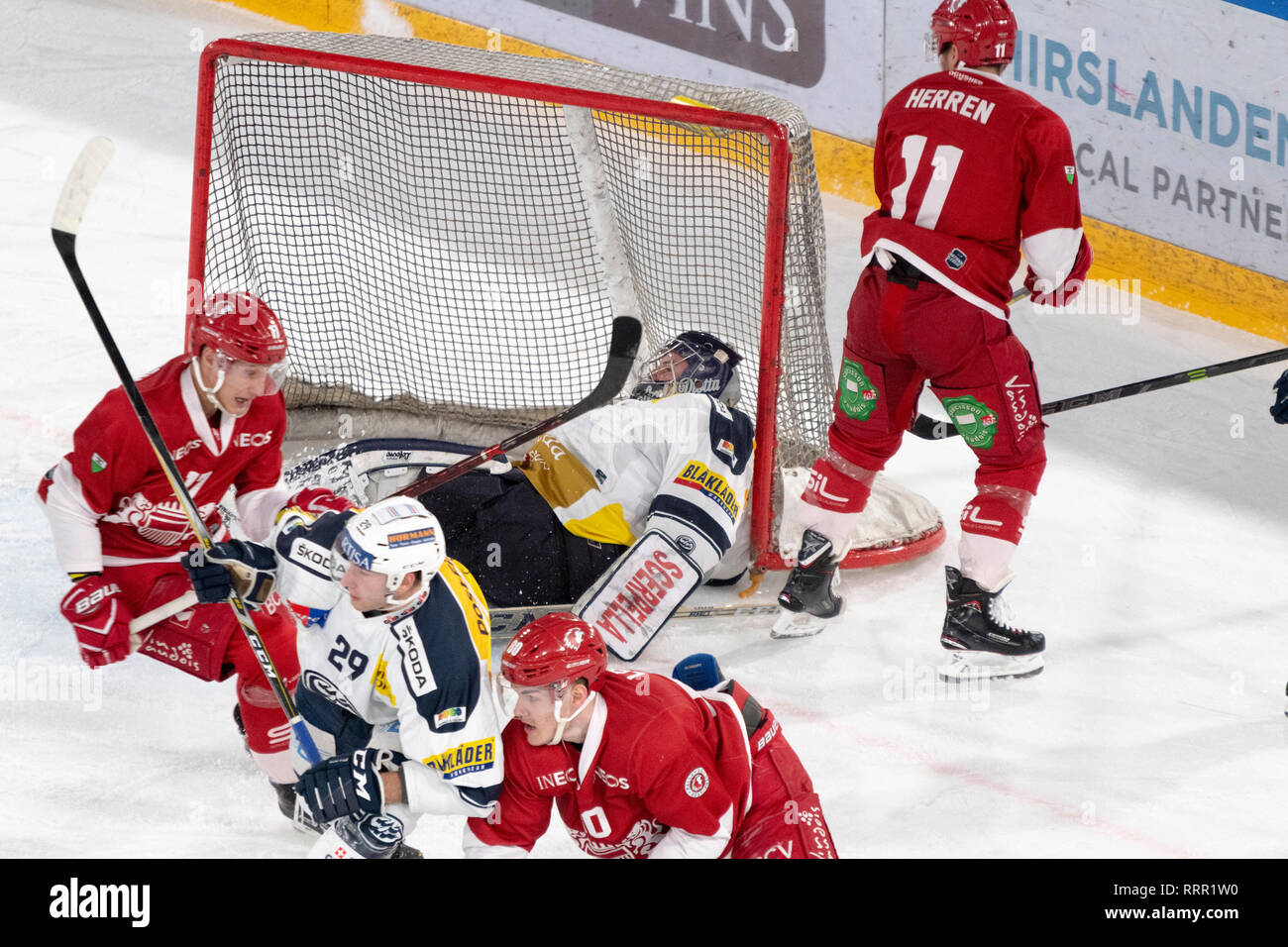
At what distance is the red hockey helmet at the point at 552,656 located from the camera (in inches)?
97.3

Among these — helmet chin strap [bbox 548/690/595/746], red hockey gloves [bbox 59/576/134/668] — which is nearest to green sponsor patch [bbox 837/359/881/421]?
helmet chin strap [bbox 548/690/595/746]

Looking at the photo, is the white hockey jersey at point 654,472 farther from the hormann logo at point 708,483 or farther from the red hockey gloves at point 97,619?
the red hockey gloves at point 97,619

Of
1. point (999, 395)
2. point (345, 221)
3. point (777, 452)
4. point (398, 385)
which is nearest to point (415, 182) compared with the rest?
point (345, 221)

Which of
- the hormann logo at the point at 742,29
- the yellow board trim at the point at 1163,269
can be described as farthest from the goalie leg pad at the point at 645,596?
the hormann logo at the point at 742,29

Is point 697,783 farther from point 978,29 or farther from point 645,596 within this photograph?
point 978,29

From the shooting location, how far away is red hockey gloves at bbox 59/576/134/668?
9.73ft

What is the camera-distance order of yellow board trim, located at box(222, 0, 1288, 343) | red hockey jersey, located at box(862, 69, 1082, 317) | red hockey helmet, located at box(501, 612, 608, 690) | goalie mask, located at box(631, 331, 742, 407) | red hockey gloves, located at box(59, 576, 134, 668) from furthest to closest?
yellow board trim, located at box(222, 0, 1288, 343) → goalie mask, located at box(631, 331, 742, 407) → red hockey jersey, located at box(862, 69, 1082, 317) → red hockey gloves, located at box(59, 576, 134, 668) → red hockey helmet, located at box(501, 612, 608, 690)

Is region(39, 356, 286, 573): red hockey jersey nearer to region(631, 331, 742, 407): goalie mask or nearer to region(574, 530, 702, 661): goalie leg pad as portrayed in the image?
region(574, 530, 702, 661): goalie leg pad

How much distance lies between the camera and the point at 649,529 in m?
3.62

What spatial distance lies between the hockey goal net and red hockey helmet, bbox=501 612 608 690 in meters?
1.46

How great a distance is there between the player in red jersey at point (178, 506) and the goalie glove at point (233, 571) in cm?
19

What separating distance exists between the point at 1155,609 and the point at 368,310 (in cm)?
226

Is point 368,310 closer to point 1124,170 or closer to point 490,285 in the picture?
point 490,285

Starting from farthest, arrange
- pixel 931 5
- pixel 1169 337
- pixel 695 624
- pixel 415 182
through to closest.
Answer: pixel 931 5 → pixel 1169 337 → pixel 415 182 → pixel 695 624
